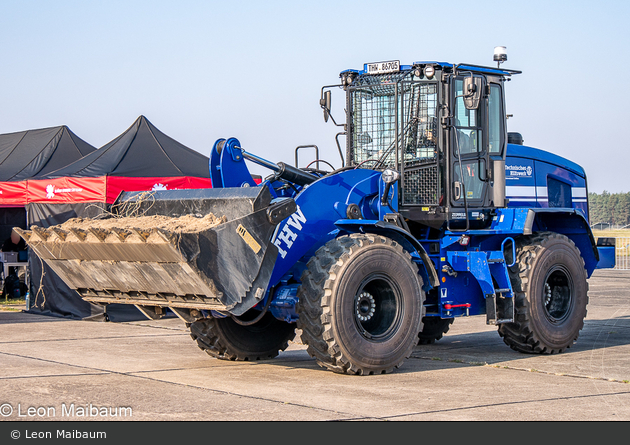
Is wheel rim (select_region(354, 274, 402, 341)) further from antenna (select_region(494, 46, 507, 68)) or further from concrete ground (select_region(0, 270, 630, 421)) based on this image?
antenna (select_region(494, 46, 507, 68))

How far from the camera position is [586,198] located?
471 inches

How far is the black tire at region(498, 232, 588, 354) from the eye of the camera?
9.93m

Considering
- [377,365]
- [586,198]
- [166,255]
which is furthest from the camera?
[586,198]

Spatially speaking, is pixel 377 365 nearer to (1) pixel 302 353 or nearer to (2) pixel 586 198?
(1) pixel 302 353

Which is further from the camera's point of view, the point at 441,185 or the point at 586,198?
the point at 586,198

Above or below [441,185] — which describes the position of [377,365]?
below

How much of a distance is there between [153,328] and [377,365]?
20.4 feet

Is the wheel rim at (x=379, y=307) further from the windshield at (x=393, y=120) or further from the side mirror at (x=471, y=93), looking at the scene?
the side mirror at (x=471, y=93)

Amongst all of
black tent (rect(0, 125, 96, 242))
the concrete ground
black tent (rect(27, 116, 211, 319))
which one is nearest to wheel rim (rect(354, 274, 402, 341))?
the concrete ground

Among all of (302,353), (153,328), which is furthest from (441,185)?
(153,328)

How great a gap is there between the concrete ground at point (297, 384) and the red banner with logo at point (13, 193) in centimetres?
585

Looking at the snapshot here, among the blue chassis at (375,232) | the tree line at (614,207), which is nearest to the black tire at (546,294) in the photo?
the blue chassis at (375,232)

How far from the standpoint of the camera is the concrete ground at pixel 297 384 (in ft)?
21.3
